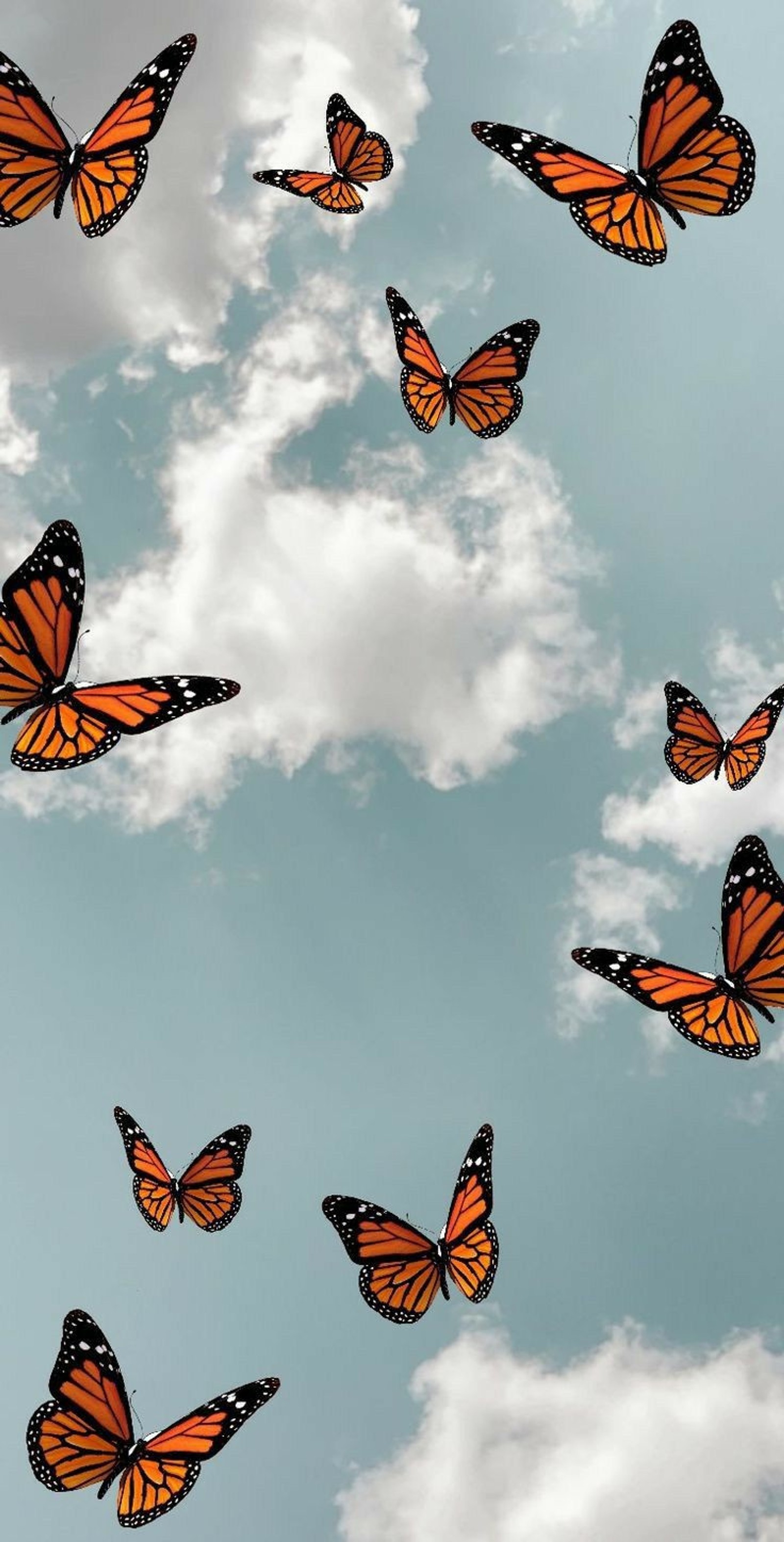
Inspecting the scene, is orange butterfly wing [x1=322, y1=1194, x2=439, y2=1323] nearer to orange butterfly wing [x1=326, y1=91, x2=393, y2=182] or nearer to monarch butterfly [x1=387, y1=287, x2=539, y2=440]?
monarch butterfly [x1=387, y1=287, x2=539, y2=440]

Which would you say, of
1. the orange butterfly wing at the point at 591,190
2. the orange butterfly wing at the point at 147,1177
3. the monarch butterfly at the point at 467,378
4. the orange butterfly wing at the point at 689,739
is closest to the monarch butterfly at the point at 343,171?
the monarch butterfly at the point at 467,378

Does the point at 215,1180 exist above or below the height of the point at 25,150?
below

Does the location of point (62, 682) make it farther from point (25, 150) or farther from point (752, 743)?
point (752, 743)

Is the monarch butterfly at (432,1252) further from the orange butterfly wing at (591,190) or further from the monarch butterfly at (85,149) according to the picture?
the monarch butterfly at (85,149)

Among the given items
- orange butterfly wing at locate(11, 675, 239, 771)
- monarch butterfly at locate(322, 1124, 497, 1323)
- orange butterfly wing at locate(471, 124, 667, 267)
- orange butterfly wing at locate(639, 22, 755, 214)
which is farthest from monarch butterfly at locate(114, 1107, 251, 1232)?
orange butterfly wing at locate(639, 22, 755, 214)

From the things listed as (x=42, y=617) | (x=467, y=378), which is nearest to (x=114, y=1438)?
(x=42, y=617)
